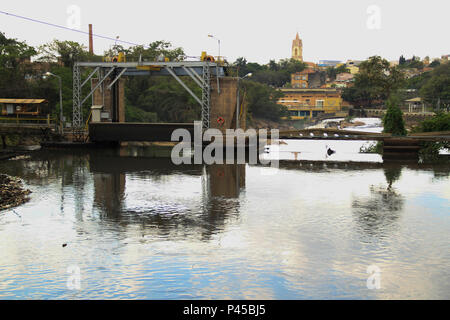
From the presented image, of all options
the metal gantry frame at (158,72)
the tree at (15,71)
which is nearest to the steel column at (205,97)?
the metal gantry frame at (158,72)

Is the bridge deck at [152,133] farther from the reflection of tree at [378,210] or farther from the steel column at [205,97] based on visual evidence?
the reflection of tree at [378,210]

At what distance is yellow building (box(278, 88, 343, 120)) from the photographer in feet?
524

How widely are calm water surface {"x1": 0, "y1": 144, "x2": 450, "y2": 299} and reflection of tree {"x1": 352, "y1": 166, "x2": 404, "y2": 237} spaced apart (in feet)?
0.22

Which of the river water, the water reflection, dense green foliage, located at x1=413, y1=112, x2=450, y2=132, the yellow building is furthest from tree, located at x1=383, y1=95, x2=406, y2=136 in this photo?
the yellow building

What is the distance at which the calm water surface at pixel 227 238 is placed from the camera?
1230 centimetres

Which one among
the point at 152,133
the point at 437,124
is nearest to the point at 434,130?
the point at 437,124

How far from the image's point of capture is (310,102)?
Result: 166m

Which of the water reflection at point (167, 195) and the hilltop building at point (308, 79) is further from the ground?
the hilltop building at point (308, 79)

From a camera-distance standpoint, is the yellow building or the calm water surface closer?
the calm water surface

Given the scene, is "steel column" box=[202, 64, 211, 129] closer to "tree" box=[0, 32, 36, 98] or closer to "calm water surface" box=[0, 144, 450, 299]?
"calm water surface" box=[0, 144, 450, 299]

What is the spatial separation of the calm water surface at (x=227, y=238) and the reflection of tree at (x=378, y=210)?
0.22 feet

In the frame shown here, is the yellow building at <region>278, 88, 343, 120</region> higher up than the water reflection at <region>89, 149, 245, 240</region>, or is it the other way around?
the yellow building at <region>278, 88, 343, 120</region>

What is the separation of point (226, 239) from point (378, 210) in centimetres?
804
